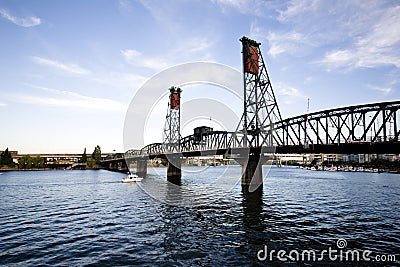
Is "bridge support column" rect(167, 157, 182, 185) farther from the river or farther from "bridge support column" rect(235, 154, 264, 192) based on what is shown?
the river

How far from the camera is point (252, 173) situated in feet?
226

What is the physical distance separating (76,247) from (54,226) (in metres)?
9.65

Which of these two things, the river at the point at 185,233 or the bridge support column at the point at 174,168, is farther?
the bridge support column at the point at 174,168

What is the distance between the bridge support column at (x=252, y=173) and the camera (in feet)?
223

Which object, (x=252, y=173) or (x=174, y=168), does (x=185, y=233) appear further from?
(x=174, y=168)

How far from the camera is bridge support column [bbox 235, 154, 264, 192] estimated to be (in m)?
67.9

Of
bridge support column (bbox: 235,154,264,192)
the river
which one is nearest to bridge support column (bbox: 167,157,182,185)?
bridge support column (bbox: 235,154,264,192)

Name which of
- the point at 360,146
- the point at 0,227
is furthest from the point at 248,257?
the point at 360,146

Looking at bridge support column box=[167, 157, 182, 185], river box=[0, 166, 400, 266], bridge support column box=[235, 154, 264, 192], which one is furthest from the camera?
bridge support column box=[167, 157, 182, 185]

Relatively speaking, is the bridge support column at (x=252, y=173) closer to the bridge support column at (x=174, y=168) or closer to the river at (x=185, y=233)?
the river at (x=185, y=233)

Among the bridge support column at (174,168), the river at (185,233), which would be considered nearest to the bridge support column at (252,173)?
the river at (185,233)

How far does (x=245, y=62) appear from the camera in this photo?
267ft

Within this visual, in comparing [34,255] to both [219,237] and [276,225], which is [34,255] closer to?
[219,237]

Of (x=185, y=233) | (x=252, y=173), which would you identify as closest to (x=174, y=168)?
(x=252, y=173)
